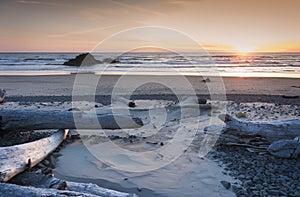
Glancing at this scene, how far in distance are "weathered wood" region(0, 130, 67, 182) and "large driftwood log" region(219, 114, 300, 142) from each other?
3406 mm

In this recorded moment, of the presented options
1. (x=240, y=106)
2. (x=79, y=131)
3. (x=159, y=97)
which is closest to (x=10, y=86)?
(x=159, y=97)

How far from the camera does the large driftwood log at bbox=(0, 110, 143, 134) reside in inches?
235

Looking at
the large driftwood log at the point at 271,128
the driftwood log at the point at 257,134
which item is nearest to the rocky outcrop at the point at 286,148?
the driftwood log at the point at 257,134

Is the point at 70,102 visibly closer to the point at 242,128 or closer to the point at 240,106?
the point at 240,106

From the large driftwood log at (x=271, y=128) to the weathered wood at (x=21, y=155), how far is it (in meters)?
3.41

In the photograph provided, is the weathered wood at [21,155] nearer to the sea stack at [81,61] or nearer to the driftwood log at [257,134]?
the driftwood log at [257,134]

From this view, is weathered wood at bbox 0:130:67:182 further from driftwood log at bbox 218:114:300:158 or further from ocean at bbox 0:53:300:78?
ocean at bbox 0:53:300:78

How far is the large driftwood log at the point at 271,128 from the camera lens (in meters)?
5.55

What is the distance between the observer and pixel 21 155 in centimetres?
412

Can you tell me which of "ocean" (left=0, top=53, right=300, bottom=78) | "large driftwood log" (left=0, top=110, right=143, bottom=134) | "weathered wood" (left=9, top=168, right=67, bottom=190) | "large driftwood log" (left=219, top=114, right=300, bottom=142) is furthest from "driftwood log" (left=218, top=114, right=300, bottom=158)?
"ocean" (left=0, top=53, right=300, bottom=78)

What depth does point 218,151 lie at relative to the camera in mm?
5488

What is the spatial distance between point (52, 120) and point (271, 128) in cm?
439

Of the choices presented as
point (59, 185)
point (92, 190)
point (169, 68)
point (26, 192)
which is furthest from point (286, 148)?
point (169, 68)

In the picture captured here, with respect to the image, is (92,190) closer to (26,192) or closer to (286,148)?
(26,192)
